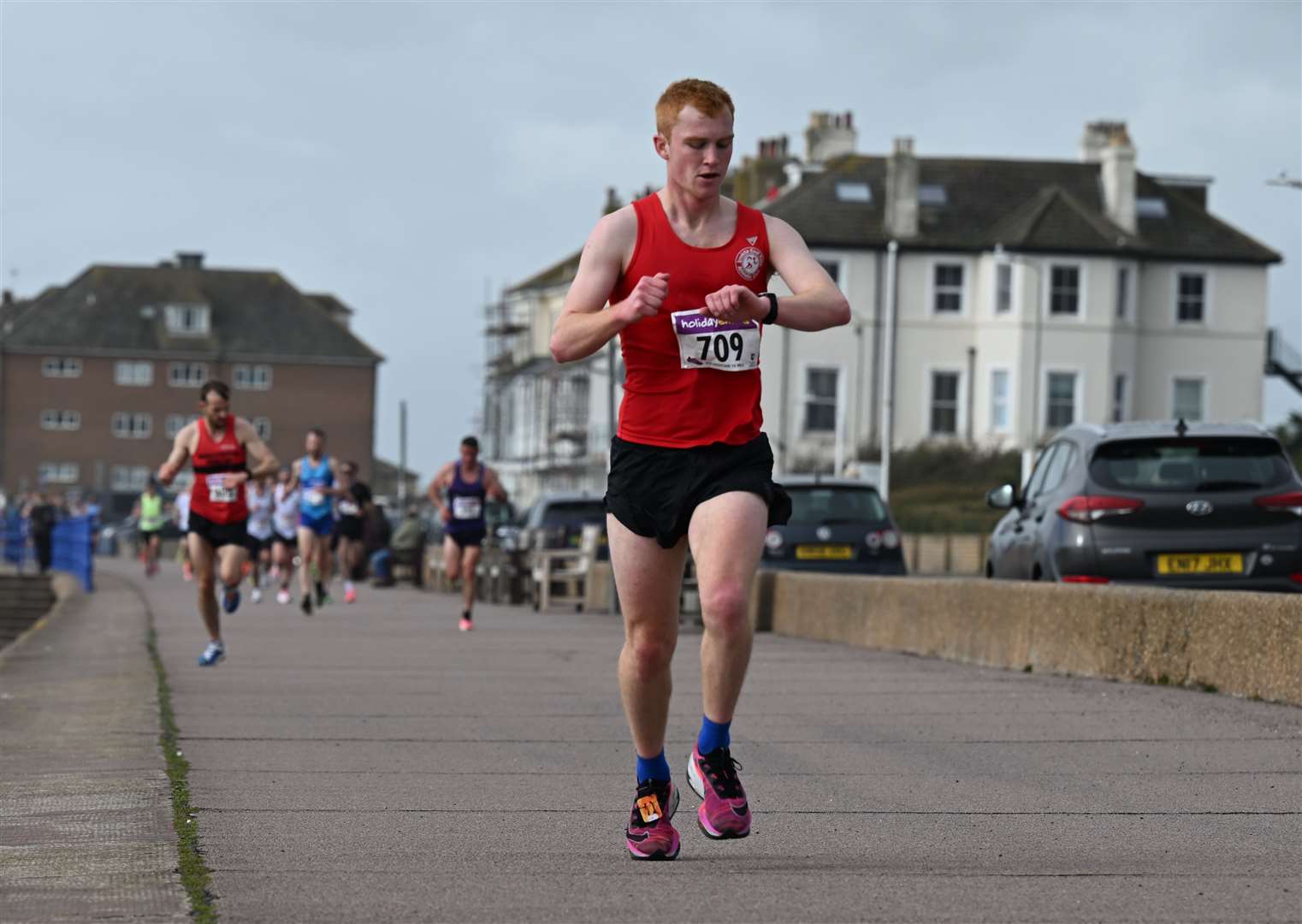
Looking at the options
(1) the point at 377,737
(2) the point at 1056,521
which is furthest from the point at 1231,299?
(1) the point at 377,737

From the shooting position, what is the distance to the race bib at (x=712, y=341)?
593 centimetres

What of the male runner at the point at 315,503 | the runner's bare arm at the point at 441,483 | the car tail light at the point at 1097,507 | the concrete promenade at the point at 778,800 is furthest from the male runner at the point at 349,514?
the concrete promenade at the point at 778,800

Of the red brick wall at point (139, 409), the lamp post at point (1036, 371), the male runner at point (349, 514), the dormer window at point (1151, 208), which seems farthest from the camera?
the red brick wall at point (139, 409)

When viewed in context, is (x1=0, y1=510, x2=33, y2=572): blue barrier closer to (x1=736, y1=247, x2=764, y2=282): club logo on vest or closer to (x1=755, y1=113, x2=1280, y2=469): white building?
(x1=755, y1=113, x2=1280, y2=469): white building

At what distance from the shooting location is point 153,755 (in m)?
8.45

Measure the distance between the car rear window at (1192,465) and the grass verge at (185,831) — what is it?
676 centimetres

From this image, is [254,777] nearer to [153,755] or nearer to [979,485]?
[153,755]

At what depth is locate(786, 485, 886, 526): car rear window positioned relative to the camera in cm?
2231

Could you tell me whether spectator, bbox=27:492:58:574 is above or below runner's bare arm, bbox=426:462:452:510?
below

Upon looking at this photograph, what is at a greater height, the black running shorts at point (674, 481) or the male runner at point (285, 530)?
the black running shorts at point (674, 481)

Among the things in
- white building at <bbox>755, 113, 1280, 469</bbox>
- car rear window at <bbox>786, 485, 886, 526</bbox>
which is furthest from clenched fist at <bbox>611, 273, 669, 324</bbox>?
white building at <bbox>755, 113, 1280, 469</bbox>

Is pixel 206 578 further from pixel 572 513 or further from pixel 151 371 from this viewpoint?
pixel 151 371

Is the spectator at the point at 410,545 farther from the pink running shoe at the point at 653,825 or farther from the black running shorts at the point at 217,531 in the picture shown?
the pink running shoe at the point at 653,825

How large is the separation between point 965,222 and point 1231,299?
8.49 meters
